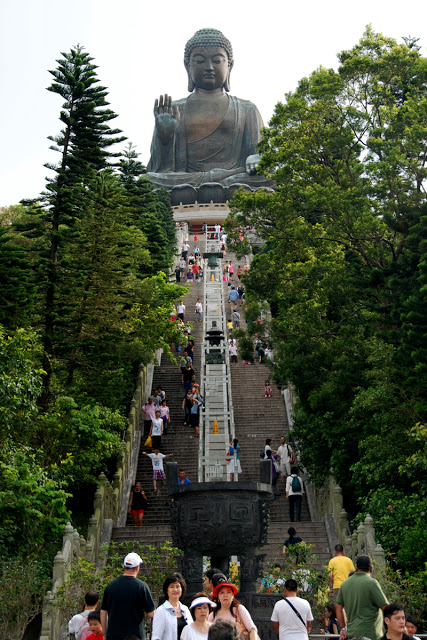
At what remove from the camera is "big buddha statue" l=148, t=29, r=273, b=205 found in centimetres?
5250

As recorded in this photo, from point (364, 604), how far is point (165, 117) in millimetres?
46388

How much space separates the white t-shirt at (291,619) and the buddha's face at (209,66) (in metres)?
48.1

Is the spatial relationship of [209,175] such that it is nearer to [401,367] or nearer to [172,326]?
[172,326]

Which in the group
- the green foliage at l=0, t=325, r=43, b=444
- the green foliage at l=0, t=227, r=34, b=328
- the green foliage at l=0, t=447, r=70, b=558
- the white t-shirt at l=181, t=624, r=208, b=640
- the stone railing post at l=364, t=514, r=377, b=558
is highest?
the green foliage at l=0, t=227, r=34, b=328

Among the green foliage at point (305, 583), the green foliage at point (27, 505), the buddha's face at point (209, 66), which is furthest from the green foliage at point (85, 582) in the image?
the buddha's face at point (209, 66)

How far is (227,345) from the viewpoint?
25406 mm

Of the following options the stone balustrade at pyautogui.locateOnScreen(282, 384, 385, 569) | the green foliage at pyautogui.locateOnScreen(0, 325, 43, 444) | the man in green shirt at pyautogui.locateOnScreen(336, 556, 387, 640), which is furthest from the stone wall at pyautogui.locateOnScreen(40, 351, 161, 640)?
the man in green shirt at pyautogui.locateOnScreen(336, 556, 387, 640)

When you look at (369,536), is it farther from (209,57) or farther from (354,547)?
(209,57)

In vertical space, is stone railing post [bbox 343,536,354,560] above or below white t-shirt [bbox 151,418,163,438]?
below

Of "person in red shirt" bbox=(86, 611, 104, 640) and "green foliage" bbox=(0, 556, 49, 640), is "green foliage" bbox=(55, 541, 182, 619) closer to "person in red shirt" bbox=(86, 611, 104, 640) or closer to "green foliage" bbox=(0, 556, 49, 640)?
"green foliage" bbox=(0, 556, 49, 640)

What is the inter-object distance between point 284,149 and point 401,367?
663cm

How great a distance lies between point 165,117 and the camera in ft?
170

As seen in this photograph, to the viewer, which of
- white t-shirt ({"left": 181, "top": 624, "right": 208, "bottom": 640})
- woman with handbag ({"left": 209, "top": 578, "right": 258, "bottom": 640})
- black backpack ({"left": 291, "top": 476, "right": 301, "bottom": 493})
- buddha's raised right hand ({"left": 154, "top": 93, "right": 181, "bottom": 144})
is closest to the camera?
white t-shirt ({"left": 181, "top": 624, "right": 208, "bottom": 640})

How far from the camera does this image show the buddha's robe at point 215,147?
52.8m
